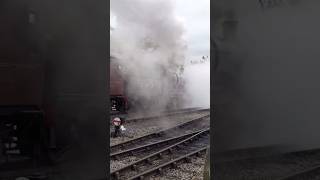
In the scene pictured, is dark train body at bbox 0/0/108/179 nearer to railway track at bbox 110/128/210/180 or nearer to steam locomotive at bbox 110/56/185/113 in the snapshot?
railway track at bbox 110/128/210/180

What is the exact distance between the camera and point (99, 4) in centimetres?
364

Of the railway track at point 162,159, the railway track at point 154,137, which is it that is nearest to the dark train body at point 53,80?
the railway track at point 162,159

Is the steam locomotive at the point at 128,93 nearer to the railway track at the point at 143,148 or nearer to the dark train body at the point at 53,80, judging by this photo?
the railway track at the point at 143,148

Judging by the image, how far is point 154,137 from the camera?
11.4 metres

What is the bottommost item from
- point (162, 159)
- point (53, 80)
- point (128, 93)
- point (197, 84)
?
point (162, 159)

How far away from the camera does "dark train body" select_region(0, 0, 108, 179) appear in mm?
3242

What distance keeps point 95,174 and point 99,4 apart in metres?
1.42

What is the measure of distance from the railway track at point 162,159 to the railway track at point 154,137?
82cm

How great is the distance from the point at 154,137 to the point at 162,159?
2.88 meters

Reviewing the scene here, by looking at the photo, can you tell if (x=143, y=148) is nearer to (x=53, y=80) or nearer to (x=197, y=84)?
(x=53, y=80)

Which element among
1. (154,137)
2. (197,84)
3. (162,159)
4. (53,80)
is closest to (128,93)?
(154,137)

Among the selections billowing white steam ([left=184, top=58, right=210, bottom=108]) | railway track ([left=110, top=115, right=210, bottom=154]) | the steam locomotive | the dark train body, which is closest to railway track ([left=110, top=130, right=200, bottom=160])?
railway track ([left=110, top=115, right=210, bottom=154])

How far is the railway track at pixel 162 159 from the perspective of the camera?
22.7 ft

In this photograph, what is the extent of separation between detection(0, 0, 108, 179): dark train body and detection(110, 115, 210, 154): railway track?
16.9 ft
